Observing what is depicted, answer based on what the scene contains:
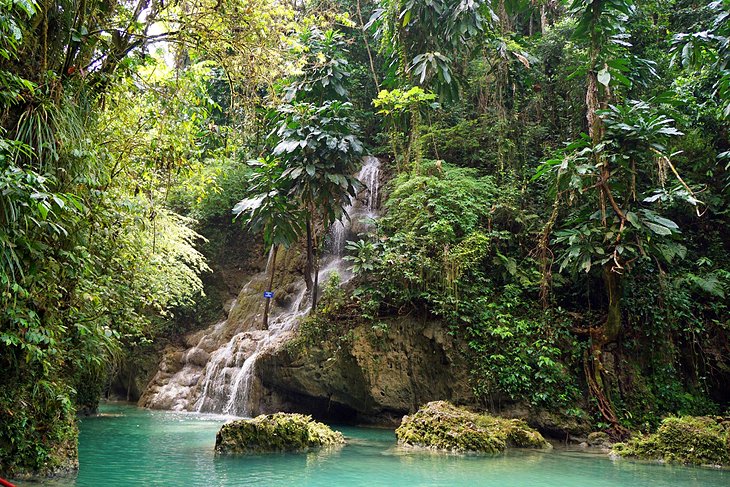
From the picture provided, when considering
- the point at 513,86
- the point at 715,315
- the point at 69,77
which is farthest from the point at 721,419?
the point at 69,77

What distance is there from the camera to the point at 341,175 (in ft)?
40.4

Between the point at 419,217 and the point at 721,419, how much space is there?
20.7ft

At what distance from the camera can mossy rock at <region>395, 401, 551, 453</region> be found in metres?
8.42

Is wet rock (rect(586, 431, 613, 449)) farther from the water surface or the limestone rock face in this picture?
the limestone rock face

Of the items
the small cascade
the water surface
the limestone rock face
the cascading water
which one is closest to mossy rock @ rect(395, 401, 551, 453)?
the water surface

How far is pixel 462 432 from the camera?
8.51m

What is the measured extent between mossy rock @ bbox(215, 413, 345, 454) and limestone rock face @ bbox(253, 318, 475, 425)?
2603 mm

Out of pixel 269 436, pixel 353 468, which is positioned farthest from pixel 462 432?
pixel 269 436

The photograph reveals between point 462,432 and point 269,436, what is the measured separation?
2.90 m

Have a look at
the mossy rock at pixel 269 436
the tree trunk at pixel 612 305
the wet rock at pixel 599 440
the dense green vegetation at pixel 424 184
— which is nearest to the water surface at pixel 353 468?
the mossy rock at pixel 269 436

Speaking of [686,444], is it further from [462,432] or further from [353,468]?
[353,468]

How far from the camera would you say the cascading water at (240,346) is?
41.7 feet

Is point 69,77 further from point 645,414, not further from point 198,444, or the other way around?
point 645,414

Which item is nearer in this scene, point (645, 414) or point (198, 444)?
point (198, 444)
